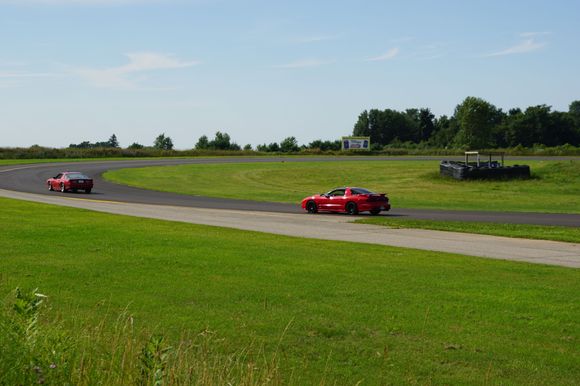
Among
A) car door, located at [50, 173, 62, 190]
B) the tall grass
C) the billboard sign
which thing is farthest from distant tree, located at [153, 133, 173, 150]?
the tall grass

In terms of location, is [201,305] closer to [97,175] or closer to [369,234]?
[369,234]

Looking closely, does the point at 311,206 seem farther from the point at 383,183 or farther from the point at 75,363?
the point at 75,363

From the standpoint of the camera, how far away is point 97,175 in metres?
73.2

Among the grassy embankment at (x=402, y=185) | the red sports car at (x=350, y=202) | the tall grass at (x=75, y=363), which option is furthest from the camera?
the red sports car at (x=350, y=202)

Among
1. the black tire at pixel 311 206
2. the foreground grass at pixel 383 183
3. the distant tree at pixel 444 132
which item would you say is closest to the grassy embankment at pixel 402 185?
the foreground grass at pixel 383 183

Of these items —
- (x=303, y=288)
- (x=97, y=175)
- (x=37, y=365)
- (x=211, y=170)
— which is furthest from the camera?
(x=211, y=170)

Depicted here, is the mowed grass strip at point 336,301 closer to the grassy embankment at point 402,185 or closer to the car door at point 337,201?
the grassy embankment at point 402,185

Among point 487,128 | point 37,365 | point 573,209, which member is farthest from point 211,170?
point 487,128

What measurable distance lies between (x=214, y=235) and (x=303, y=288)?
9.89 meters

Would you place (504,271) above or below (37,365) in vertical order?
below

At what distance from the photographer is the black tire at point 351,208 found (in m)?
36.1

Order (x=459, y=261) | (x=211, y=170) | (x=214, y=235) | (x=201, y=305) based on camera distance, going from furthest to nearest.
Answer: (x=211, y=170) < (x=214, y=235) < (x=459, y=261) < (x=201, y=305)

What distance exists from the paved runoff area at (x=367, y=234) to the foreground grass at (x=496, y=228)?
0.90m

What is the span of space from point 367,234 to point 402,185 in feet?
114
